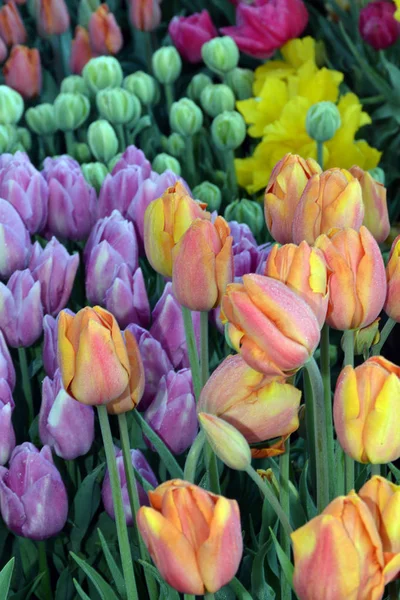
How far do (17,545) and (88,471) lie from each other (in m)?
0.07

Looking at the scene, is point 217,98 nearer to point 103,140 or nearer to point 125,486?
point 103,140

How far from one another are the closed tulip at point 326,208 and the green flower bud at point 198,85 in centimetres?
63

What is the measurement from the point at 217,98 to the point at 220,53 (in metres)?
0.06

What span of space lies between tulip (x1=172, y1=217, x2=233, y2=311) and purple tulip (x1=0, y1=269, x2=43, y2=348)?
0.19 metres

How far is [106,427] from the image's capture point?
413 millimetres

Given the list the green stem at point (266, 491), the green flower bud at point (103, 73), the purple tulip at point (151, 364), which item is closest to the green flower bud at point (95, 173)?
the green flower bud at point (103, 73)

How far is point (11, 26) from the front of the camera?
3.76ft

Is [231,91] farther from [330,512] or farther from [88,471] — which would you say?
[330,512]

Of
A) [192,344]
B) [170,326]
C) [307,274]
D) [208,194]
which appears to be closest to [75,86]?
[208,194]

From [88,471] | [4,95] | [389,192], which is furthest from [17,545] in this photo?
[389,192]

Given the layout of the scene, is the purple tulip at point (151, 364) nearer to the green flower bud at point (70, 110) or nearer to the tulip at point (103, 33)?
the green flower bud at point (70, 110)

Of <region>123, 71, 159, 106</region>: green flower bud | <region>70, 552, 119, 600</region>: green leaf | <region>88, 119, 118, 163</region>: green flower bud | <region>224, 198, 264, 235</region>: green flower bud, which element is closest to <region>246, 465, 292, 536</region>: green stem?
<region>70, 552, 119, 600</region>: green leaf

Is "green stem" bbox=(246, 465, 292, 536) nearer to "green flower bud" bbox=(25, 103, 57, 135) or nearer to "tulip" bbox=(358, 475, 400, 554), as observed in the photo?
"tulip" bbox=(358, 475, 400, 554)

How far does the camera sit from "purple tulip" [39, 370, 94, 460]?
53 cm
